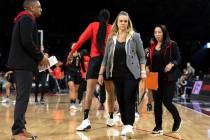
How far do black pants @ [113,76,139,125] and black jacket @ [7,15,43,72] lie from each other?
3.88ft

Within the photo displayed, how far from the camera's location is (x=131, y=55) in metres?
6.00

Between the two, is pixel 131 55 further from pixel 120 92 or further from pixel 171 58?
pixel 171 58

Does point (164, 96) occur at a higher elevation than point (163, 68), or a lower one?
lower

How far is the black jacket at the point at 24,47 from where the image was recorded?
5.47 metres

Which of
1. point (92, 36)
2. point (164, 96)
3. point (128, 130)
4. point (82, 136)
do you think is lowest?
point (82, 136)

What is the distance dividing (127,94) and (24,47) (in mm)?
1515

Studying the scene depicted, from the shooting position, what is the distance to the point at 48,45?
27984mm

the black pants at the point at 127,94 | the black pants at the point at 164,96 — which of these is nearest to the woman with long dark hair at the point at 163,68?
the black pants at the point at 164,96

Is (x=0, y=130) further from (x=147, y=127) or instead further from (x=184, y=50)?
(x=184, y=50)

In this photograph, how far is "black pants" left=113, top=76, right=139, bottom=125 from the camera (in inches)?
235

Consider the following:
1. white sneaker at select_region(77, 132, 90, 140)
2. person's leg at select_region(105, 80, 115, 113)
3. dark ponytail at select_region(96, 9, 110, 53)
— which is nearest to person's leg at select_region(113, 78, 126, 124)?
white sneaker at select_region(77, 132, 90, 140)

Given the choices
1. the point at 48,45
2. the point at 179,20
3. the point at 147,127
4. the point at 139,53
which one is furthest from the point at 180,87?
the point at 139,53

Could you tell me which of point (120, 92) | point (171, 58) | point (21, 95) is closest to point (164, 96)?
point (171, 58)

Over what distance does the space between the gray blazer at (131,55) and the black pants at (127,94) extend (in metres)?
0.12
